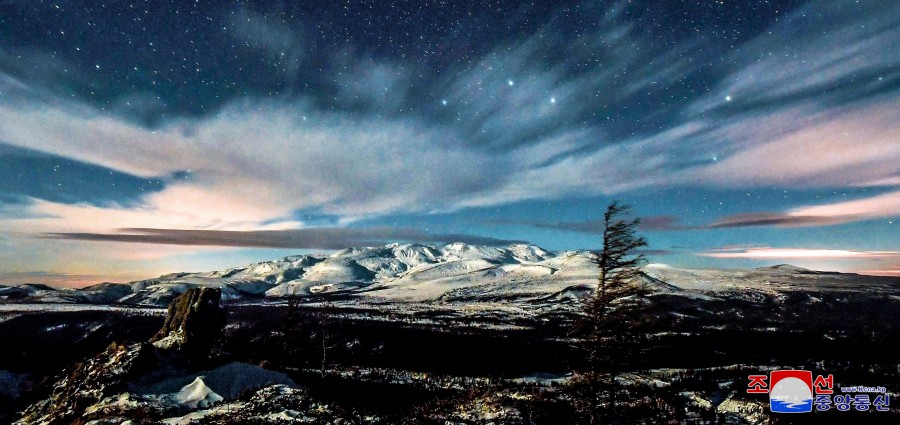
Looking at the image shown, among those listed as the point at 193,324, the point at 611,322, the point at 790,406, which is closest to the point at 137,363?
the point at 193,324

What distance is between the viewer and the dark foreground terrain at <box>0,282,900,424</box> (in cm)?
2334

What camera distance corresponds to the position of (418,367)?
176ft

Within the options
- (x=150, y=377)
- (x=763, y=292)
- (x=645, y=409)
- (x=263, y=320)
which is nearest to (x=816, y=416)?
(x=645, y=409)

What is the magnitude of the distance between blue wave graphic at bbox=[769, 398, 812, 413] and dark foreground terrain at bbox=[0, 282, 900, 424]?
56cm

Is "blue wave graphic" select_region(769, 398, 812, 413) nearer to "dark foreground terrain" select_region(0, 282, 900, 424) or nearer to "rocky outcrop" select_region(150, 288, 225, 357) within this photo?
"dark foreground terrain" select_region(0, 282, 900, 424)

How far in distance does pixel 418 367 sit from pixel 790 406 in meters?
38.7

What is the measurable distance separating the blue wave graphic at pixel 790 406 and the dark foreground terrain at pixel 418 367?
0.56m

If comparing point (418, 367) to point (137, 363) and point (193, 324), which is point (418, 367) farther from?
point (137, 363)

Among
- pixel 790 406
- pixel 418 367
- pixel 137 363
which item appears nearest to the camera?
pixel 790 406

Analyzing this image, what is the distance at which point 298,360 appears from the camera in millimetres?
56875

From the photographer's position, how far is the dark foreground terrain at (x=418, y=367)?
2334 cm

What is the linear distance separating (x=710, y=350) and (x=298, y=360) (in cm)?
6458

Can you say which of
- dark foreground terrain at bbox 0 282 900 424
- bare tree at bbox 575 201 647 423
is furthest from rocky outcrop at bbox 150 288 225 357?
bare tree at bbox 575 201 647 423

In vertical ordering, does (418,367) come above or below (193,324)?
below
